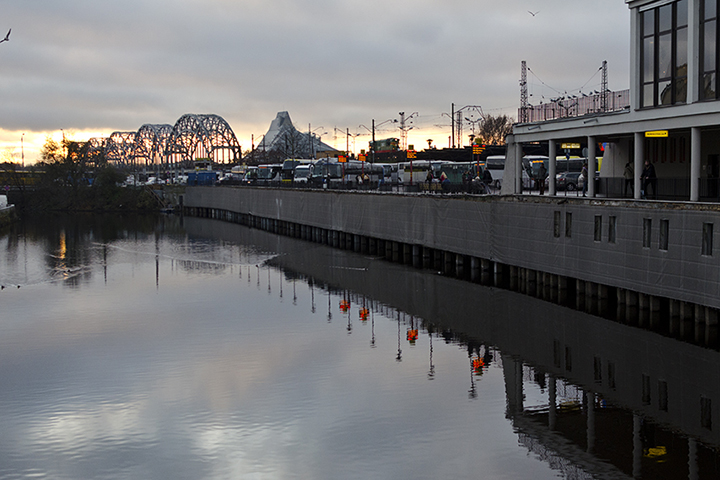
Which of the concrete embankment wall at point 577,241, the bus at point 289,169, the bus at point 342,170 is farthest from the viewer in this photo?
the bus at point 289,169

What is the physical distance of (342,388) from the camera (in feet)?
79.3

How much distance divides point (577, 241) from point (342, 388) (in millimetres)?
15399

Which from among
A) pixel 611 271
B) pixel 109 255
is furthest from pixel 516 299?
pixel 109 255

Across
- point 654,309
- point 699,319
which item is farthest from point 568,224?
point 699,319

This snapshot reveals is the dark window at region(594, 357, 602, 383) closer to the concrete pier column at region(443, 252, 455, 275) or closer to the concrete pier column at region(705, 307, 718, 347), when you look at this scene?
the concrete pier column at region(705, 307, 718, 347)

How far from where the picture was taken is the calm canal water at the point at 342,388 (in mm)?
18344

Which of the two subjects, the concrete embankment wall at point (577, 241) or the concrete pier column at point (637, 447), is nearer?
the concrete pier column at point (637, 447)

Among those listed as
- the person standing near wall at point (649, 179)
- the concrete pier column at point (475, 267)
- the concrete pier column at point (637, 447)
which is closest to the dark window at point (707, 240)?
the person standing near wall at point (649, 179)

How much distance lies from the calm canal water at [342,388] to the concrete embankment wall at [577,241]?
71.9 inches

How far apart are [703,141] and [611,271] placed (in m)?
8.04

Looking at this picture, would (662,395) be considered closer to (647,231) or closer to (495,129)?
(647,231)

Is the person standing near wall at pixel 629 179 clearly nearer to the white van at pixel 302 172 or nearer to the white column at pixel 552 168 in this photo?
the white column at pixel 552 168

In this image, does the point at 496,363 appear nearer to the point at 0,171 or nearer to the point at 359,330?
the point at 359,330

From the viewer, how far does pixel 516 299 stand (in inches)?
1510
